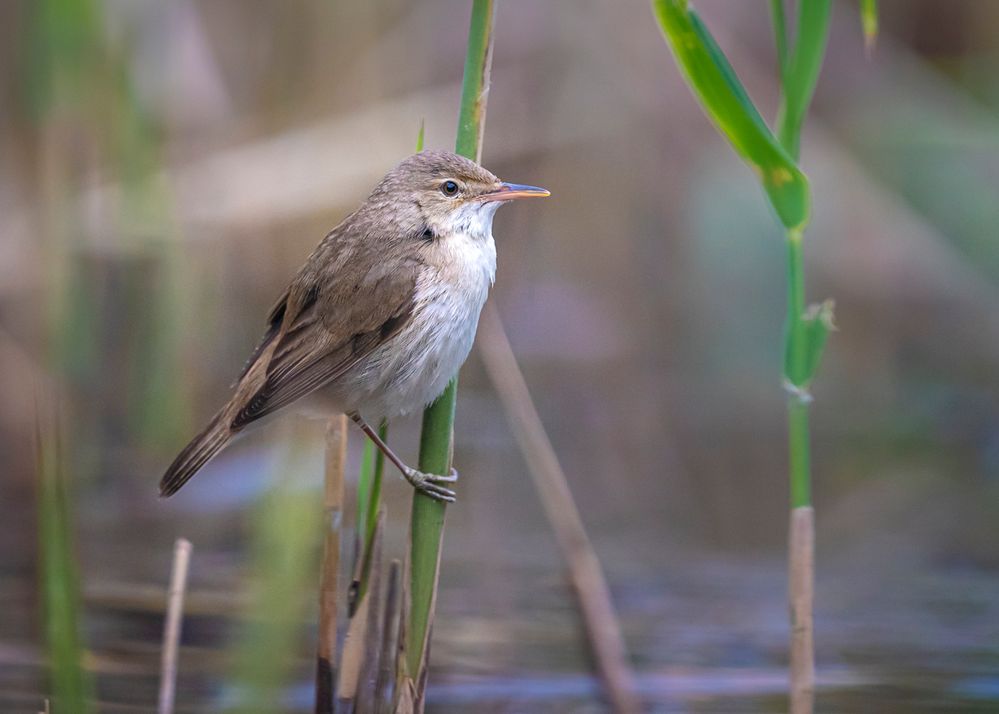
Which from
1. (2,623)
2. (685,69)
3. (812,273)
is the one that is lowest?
(2,623)

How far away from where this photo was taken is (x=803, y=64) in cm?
271

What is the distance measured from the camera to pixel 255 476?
5641mm

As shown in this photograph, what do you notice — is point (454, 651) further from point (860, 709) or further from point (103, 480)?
point (103, 480)

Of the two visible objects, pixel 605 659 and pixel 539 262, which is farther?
pixel 539 262

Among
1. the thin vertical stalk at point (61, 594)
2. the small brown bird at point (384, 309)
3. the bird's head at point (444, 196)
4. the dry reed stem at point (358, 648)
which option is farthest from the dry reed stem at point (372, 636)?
the bird's head at point (444, 196)

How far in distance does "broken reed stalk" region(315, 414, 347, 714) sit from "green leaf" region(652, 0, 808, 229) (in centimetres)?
117

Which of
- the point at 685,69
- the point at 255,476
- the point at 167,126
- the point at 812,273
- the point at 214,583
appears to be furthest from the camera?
the point at 812,273

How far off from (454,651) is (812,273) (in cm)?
428

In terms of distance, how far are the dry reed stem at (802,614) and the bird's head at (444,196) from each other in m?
1.13

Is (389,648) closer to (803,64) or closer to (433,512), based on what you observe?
(433,512)

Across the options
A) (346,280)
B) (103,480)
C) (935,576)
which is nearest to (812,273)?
(935,576)

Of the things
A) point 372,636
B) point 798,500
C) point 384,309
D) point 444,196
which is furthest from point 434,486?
point 444,196

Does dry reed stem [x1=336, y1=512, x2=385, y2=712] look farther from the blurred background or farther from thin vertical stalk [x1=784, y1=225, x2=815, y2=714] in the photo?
thin vertical stalk [x1=784, y1=225, x2=815, y2=714]

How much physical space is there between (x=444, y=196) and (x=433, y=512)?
0.99m
